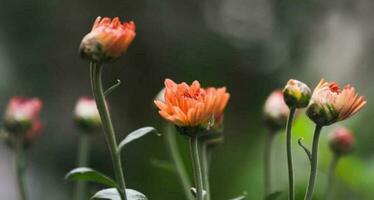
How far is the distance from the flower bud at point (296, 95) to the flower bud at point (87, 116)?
29 centimetres

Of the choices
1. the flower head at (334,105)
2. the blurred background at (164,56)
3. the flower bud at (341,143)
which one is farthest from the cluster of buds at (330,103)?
the blurred background at (164,56)

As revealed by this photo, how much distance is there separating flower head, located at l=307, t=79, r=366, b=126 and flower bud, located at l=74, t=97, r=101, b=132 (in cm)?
30

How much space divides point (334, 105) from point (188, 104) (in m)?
0.08

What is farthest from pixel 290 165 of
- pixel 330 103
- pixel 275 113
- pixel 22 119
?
pixel 22 119

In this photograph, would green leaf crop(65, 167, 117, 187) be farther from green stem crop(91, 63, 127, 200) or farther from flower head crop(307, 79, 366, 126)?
flower head crop(307, 79, 366, 126)

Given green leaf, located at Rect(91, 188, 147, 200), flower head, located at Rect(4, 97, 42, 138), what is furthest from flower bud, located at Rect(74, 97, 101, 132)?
green leaf, located at Rect(91, 188, 147, 200)

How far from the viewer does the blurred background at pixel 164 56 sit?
2.03 metres

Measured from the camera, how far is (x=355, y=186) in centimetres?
104

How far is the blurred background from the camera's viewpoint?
2031 mm

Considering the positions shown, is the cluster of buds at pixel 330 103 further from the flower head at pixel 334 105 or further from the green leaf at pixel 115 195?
the green leaf at pixel 115 195

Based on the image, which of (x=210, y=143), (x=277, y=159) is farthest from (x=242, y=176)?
(x=210, y=143)

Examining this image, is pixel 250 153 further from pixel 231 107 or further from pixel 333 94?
pixel 333 94

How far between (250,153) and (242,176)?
0.15m

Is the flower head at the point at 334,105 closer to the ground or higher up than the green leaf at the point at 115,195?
higher up
